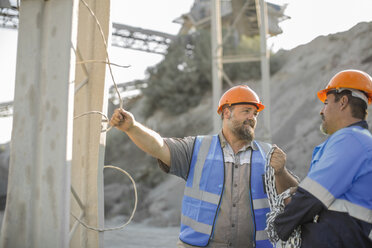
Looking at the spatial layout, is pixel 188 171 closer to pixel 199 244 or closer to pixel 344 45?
pixel 199 244

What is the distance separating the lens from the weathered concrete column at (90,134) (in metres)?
3.06

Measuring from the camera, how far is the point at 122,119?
2840mm

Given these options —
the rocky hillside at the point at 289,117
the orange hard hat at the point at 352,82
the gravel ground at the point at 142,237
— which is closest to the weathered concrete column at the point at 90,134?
the orange hard hat at the point at 352,82

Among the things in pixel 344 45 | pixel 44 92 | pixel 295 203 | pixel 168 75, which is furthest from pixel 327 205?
pixel 168 75

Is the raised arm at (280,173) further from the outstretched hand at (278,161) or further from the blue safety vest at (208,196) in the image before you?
the blue safety vest at (208,196)

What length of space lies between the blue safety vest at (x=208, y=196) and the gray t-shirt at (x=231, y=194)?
0.05 m

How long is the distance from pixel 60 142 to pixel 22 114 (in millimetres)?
312

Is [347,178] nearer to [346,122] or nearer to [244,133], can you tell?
[346,122]

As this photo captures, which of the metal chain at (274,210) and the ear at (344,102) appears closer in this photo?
the metal chain at (274,210)

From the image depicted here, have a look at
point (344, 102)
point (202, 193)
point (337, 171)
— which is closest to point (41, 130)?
point (202, 193)

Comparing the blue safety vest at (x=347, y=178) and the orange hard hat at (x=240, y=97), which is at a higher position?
the orange hard hat at (x=240, y=97)

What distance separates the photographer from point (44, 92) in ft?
7.54

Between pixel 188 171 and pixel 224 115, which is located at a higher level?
pixel 224 115

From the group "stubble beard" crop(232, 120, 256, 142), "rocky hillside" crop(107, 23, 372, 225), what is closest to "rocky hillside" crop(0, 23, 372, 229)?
"rocky hillside" crop(107, 23, 372, 225)
